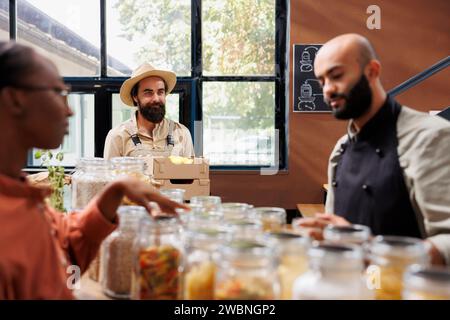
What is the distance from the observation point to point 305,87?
523 centimetres

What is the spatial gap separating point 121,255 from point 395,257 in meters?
0.76

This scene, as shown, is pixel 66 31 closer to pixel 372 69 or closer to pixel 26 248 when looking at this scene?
pixel 372 69

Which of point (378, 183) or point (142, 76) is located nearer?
point (378, 183)

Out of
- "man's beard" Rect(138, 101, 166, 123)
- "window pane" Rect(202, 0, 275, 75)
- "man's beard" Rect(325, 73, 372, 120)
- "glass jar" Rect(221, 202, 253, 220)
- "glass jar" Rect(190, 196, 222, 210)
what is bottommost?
"glass jar" Rect(221, 202, 253, 220)

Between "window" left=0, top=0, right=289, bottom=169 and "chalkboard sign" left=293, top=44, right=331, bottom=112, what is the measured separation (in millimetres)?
174

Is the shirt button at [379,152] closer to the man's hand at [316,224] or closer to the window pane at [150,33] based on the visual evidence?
the man's hand at [316,224]

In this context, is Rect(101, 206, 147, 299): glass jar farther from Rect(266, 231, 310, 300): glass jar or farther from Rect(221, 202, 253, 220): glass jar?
Rect(266, 231, 310, 300): glass jar

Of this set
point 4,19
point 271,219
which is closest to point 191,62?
point 4,19

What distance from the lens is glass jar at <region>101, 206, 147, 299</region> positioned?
1.45 m

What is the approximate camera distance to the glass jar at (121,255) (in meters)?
1.45

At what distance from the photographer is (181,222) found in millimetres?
1364

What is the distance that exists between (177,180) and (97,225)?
5.50ft

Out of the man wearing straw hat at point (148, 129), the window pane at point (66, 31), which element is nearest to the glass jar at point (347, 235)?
the man wearing straw hat at point (148, 129)

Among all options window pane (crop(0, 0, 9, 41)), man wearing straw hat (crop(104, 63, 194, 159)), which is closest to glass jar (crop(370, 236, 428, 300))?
man wearing straw hat (crop(104, 63, 194, 159))
